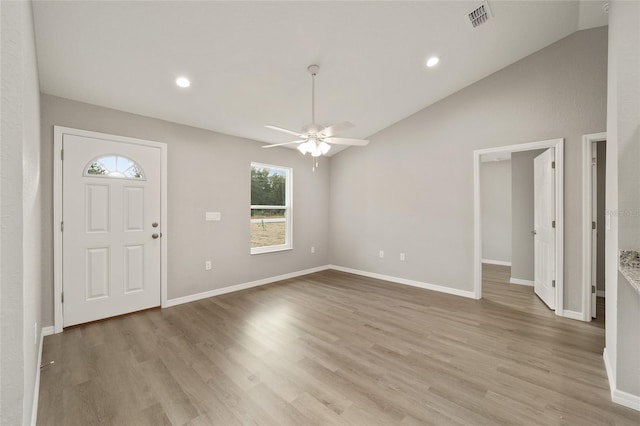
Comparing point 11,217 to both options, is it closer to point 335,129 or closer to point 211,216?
point 335,129

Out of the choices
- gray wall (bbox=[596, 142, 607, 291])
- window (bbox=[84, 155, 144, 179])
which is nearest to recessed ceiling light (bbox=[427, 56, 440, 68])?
gray wall (bbox=[596, 142, 607, 291])

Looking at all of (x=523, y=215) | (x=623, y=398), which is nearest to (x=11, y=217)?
(x=623, y=398)

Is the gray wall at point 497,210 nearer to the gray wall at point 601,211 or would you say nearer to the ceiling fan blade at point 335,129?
the gray wall at point 601,211

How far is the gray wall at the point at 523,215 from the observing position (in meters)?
4.52

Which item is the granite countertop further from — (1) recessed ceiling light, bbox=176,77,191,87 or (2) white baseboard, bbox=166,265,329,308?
(2) white baseboard, bbox=166,265,329,308

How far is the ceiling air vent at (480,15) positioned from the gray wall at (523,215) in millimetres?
2825

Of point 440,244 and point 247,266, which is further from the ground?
point 440,244

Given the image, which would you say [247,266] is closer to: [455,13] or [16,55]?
[16,55]

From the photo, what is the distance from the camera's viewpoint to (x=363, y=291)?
4.23 meters

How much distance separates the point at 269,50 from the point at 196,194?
2.30 m

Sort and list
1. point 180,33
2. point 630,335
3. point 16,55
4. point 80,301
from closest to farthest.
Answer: point 16,55, point 630,335, point 180,33, point 80,301

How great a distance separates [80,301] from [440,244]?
4.88 metres

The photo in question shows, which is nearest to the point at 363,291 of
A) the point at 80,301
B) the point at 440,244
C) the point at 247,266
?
the point at 440,244

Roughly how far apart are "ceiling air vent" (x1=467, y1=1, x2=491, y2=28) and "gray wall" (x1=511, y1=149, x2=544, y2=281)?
9.27ft
